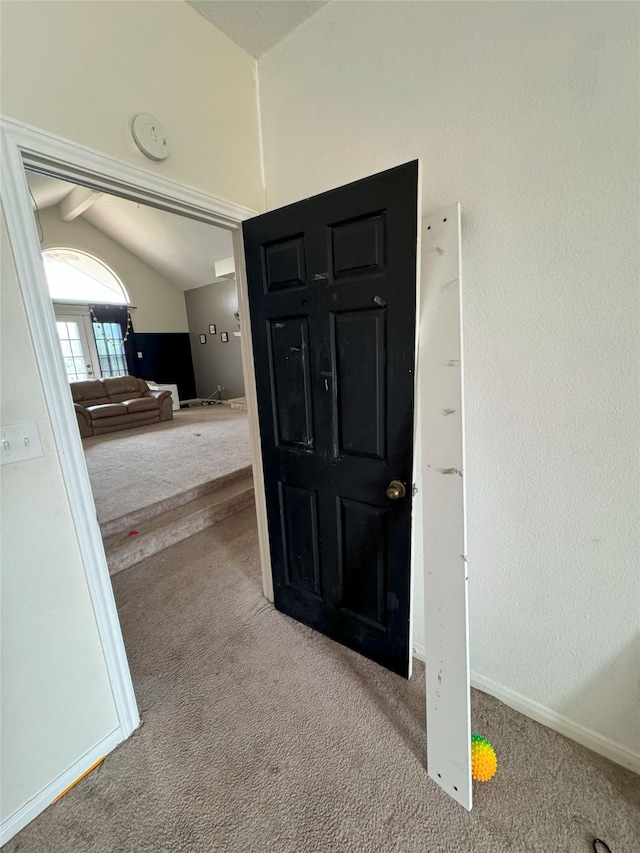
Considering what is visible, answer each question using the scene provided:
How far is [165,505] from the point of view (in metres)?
2.95

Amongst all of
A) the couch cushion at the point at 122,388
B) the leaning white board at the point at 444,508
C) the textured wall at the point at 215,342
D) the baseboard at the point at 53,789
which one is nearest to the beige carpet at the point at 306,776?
the baseboard at the point at 53,789

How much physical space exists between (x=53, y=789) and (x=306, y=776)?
0.84 metres

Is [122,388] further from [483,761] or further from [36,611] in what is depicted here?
[483,761]

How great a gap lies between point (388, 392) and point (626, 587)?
0.95m

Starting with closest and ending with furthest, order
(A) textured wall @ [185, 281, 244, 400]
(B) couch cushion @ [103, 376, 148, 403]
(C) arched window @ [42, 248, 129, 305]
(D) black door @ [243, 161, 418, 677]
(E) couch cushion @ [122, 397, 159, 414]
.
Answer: (D) black door @ [243, 161, 418, 677]
(E) couch cushion @ [122, 397, 159, 414]
(B) couch cushion @ [103, 376, 148, 403]
(C) arched window @ [42, 248, 129, 305]
(A) textured wall @ [185, 281, 244, 400]

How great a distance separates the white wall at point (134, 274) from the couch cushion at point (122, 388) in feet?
7.73

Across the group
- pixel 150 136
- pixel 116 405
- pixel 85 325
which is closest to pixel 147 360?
pixel 85 325

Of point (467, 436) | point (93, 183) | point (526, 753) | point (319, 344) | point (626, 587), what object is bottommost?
point (526, 753)

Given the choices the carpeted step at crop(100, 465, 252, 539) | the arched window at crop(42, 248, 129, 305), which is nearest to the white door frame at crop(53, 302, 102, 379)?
the arched window at crop(42, 248, 129, 305)

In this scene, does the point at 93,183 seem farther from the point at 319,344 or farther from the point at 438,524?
the point at 438,524

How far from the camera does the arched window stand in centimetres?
725

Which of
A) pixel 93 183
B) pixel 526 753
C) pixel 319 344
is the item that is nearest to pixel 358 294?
pixel 319 344

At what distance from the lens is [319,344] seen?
4.60 feet

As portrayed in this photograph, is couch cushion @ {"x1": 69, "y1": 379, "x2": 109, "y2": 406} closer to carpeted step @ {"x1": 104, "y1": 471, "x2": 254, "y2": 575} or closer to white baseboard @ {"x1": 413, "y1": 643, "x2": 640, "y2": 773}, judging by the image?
carpeted step @ {"x1": 104, "y1": 471, "x2": 254, "y2": 575}
